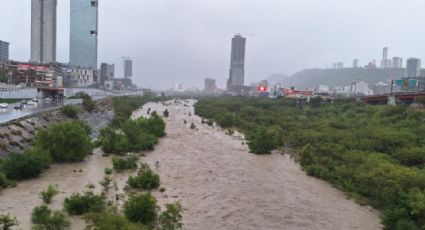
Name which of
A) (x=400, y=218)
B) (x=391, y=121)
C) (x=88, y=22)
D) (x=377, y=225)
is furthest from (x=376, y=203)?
(x=88, y=22)

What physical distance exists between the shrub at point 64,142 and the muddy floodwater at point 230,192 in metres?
0.68

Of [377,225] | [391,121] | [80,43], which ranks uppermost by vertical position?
[80,43]

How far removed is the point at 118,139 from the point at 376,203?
16.8 metres

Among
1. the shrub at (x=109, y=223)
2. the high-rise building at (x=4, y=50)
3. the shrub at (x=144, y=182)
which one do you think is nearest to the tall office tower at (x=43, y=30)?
the high-rise building at (x=4, y=50)

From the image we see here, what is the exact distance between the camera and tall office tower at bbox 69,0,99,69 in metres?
104

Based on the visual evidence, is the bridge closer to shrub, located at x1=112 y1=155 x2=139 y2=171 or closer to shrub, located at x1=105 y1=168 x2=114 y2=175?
shrub, located at x1=112 y1=155 x2=139 y2=171

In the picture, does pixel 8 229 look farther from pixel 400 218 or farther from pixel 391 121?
pixel 391 121

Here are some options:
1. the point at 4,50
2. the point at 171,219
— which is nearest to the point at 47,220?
the point at 171,219

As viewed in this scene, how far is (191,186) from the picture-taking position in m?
18.0

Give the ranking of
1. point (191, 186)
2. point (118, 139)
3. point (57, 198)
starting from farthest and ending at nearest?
1. point (118, 139)
2. point (191, 186)
3. point (57, 198)

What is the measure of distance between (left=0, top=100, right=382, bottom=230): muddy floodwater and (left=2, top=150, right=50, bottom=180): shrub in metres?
0.49

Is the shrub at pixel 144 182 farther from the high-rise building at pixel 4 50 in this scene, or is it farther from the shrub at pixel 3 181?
the high-rise building at pixel 4 50

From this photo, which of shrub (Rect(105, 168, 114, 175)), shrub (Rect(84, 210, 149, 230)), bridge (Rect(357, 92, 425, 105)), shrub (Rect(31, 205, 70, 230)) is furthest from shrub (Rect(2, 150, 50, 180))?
bridge (Rect(357, 92, 425, 105))

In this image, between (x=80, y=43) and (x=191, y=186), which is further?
(x=80, y=43)
